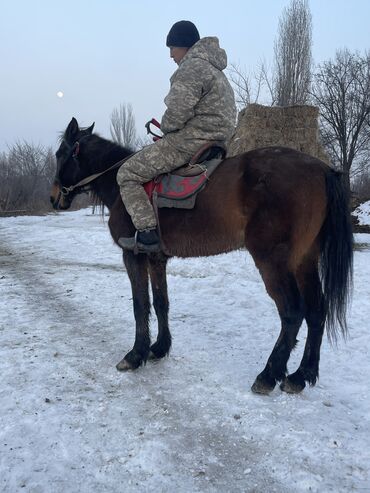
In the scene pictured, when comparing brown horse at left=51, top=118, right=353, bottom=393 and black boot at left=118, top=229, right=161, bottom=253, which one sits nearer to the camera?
brown horse at left=51, top=118, right=353, bottom=393

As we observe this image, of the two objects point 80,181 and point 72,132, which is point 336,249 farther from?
point 72,132

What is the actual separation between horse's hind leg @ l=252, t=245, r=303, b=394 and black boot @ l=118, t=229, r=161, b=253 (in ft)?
3.25

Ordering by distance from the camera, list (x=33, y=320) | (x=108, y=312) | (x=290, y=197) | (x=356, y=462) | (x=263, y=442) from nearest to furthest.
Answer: (x=356, y=462), (x=263, y=442), (x=290, y=197), (x=33, y=320), (x=108, y=312)

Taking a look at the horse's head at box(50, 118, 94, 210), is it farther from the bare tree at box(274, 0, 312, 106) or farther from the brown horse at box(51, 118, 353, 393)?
the bare tree at box(274, 0, 312, 106)

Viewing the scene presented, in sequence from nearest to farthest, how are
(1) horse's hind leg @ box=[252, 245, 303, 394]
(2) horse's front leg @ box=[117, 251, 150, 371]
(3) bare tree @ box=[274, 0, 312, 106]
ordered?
(1) horse's hind leg @ box=[252, 245, 303, 394] → (2) horse's front leg @ box=[117, 251, 150, 371] → (3) bare tree @ box=[274, 0, 312, 106]

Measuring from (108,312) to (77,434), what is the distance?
2.76m

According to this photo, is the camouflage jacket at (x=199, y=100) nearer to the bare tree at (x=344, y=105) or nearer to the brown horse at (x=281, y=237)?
the brown horse at (x=281, y=237)

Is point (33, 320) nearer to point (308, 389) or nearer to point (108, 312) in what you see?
point (108, 312)

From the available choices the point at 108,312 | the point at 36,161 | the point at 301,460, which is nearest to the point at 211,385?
the point at 301,460

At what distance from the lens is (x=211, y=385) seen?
341cm

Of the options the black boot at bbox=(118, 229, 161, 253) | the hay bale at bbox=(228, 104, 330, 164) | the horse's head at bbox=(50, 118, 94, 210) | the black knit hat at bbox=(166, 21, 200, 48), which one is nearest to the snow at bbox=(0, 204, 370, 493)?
the black boot at bbox=(118, 229, 161, 253)

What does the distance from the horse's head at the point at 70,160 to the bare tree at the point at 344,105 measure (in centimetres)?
2320

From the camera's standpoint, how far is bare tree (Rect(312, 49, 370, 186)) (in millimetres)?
24500

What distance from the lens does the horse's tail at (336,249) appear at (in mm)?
3322
